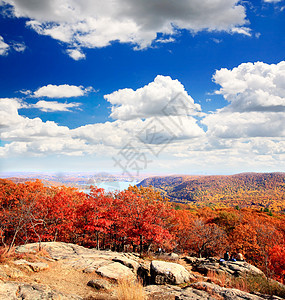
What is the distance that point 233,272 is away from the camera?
16641 mm

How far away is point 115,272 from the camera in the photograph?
12094 millimetres

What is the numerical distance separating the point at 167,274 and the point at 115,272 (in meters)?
3.06

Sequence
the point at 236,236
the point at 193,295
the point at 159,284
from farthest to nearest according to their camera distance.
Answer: the point at 236,236 → the point at 159,284 → the point at 193,295

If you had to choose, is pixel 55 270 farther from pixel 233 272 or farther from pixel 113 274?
pixel 233 272

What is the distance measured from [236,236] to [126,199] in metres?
29.5

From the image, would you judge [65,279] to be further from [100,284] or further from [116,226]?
[116,226]

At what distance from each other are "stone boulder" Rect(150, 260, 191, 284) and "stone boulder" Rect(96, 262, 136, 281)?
4.47 ft

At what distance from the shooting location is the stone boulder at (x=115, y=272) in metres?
11.5

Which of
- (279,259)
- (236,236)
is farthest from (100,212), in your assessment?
(236,236)

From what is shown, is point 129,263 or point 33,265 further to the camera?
point 129,263

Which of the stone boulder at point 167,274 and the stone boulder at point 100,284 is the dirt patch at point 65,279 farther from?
the stone boulder at point 167,274

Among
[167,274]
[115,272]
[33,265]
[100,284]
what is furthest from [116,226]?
[100,284]

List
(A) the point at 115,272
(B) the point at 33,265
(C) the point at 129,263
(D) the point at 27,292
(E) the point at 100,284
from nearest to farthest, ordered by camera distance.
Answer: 1. (D) the point at 27,292
2. (E) the point at 100,284
3. (B) the point at 33,265
4. (A) the point at 115,272
5. (C) the point at 129,263

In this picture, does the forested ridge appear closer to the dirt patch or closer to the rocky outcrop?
the dirt patch
